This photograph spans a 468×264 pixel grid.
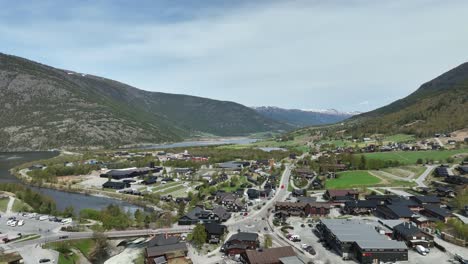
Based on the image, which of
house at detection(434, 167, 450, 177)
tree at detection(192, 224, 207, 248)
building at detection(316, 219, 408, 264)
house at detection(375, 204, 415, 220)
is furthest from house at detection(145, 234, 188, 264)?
house at detection(434, 167, 450, 177)

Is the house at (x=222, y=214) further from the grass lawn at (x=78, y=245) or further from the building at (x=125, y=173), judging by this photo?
the building at (x=125, y=173)

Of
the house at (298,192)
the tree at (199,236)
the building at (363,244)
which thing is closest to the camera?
the building at (363,244)

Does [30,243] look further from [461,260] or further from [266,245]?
[461,260]

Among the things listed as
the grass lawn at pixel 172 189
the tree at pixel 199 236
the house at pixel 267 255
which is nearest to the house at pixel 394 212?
the house at pixel 267 255

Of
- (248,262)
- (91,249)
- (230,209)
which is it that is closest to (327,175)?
(230,209)

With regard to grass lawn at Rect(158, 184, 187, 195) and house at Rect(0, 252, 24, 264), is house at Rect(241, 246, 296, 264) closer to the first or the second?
house at Rect(0, 252, 24, 264)

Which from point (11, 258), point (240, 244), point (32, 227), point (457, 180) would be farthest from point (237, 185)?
point (11, 258)
